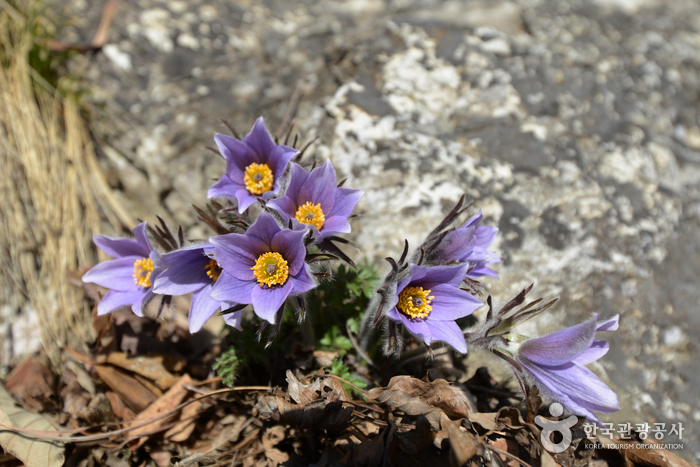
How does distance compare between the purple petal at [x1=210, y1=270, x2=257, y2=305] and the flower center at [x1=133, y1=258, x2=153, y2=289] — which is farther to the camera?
the flower center at [x1=133, y1=258, x2=153, y2=289]

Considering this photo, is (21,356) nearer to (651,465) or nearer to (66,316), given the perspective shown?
(66,316)

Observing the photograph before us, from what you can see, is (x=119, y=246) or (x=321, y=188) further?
(x=119, y=246)

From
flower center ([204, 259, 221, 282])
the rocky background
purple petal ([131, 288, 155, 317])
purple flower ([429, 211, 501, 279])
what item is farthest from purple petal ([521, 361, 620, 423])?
purple petal ([131, 288, 155, 317])

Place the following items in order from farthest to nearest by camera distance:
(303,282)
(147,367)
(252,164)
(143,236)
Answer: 1. (147,367)
2. (252,164)
3. (143,236)
4. (303,282)

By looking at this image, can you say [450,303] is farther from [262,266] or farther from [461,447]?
[262,266]

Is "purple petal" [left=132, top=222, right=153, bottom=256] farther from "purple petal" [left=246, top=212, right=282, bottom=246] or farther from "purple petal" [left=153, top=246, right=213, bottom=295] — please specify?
"purple petal" [left=246, top=212, right=282, bottom=246]

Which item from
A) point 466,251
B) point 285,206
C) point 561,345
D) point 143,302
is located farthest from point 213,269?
point 561,345

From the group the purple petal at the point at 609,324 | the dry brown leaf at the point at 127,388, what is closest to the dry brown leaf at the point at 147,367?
the dry brown leaf at the point at 127,388

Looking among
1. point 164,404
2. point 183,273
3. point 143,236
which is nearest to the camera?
point 183,273
